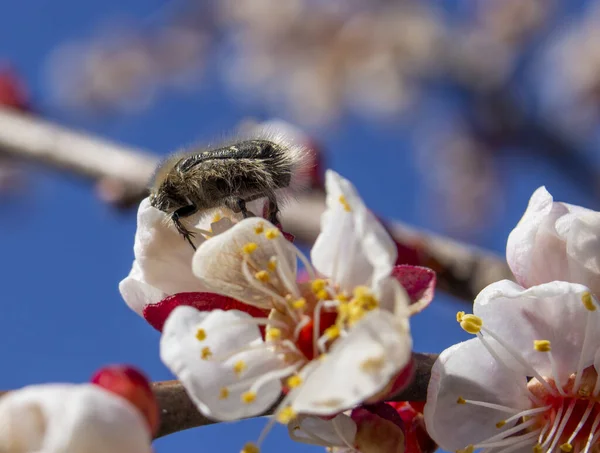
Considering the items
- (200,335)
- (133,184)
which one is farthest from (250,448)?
(133,184)

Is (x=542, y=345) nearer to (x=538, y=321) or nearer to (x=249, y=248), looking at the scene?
(x=538, y=321)

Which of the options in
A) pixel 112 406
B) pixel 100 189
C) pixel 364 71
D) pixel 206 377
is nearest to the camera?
pixel 112 406

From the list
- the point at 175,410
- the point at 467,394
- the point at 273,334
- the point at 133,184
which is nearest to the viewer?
the point at 175,410

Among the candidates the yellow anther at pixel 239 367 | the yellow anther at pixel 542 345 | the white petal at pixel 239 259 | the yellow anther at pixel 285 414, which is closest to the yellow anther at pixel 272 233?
the white petal at pixel 239 259

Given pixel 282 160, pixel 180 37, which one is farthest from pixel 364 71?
pixel 282 160

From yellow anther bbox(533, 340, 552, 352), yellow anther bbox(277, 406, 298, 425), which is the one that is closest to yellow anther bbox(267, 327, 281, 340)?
yellow anther bbox(277, 406, 298, 425)

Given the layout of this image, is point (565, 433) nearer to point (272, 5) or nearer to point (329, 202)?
point (329, 202)

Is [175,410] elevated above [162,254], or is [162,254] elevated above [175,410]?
[162,254]
